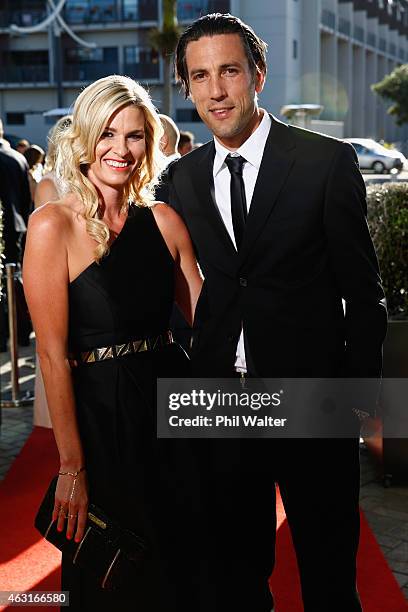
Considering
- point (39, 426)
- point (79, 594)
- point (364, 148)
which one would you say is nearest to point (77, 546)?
point (79, 594)

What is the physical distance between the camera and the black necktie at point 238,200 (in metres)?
2.79

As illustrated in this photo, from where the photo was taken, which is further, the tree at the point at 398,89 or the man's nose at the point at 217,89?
the tree at the point at 398,89

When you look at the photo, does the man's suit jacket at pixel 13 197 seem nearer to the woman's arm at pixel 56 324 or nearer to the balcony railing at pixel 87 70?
the woman's arm at pixel 56 324

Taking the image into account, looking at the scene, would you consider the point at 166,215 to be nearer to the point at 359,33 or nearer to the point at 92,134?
the point at 92,134

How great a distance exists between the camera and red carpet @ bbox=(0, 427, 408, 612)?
359 cm

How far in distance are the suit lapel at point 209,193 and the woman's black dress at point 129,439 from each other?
255 mm

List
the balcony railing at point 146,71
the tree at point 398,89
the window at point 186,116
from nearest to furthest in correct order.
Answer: the window at point 186,116
the balcony railing at point 146,71
the tree at point 398,89

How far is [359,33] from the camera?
5634cm

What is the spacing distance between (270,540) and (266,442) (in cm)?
41

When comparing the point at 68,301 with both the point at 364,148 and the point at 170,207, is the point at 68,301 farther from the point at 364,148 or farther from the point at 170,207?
the point at 364,148

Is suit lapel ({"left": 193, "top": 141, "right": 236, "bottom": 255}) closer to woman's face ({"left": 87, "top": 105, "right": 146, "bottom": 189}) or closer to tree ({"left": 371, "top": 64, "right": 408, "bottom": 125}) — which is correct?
woman's face ({"left": 87, "top": 105, "right": 146, "bottom": 189})

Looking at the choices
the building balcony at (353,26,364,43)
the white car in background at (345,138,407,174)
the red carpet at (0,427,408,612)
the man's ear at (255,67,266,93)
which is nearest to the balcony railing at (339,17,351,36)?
the building balcony at (353,26,364,43)

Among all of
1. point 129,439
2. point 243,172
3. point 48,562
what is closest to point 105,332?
point 129,439

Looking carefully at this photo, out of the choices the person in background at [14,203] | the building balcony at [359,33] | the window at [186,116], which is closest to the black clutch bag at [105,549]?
the person in background at [14,203]
